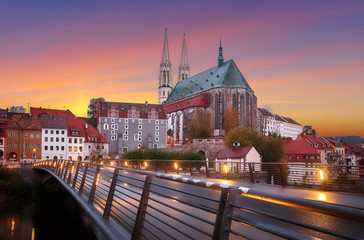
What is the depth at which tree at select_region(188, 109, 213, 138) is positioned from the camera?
92.1m

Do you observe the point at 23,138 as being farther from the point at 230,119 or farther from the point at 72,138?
the point at 230,119

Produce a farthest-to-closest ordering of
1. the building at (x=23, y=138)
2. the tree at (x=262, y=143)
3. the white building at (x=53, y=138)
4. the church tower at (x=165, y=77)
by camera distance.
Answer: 1. the church tower at (x=165, y=77)
2. the white building at (x=53, y=138)
3. the building at (x=23, y=138)
4. the tree at (x=262, y=143)

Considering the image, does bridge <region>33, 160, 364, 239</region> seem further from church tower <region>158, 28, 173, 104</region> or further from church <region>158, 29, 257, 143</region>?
church tower <region>158, 28, 173, 104</region>

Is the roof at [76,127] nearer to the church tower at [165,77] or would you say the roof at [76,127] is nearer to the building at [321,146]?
the church tower at [165,77]

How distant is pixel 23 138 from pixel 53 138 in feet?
19.8

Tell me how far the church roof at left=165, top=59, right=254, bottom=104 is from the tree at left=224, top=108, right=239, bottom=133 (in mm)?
8417

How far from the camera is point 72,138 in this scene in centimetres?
7931

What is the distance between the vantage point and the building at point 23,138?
7125 cm

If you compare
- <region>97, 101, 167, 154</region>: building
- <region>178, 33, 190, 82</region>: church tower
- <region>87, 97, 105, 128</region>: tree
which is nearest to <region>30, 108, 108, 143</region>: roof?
<region>97, 101, 167, 154</region>: building

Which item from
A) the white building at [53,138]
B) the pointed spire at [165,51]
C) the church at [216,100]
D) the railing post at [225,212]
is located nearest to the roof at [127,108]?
the church at [216,100]

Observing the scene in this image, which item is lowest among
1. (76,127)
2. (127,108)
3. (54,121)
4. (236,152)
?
(236,152)

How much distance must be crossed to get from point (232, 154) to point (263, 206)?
51892mm

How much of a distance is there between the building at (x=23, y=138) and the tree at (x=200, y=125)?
3653cm

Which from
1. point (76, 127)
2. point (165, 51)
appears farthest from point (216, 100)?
point (165, 51)
